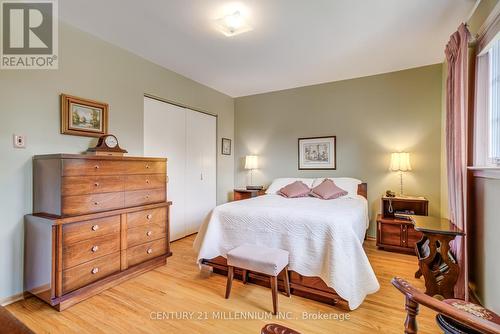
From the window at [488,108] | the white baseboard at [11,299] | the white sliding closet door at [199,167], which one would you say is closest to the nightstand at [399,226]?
the window at [488,108]

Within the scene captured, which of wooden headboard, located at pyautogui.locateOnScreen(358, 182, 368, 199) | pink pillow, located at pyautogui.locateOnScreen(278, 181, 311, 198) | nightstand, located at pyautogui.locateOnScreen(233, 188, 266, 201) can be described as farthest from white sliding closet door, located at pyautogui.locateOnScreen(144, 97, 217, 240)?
wooden headboard, located at pyautogui.locateOnScreen(358, 182, 368, 199)

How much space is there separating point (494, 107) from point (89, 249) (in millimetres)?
3605

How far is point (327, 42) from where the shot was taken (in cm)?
281

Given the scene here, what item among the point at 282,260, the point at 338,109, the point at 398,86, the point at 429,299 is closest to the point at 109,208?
the point at 282,260

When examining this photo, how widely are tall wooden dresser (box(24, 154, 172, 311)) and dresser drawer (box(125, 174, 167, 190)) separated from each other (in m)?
0.01

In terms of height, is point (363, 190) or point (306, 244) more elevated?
point (363, 190)

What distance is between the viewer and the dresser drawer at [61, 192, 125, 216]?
6.67 ft

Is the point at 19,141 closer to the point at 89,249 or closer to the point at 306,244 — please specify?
the point at 89,249

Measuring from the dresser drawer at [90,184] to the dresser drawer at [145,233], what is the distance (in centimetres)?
47

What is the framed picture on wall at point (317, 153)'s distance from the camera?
4.16 metres

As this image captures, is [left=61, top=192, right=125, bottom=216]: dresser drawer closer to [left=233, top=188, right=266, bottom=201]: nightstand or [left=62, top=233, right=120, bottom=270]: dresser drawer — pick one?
[left=62, top=233, right=120, bottom=270]: dresser drawer

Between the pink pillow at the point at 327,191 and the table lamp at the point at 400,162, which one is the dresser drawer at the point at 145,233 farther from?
the table lamp at the point at 400,162

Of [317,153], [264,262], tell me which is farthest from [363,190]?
[264,262]

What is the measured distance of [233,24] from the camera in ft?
7.84
